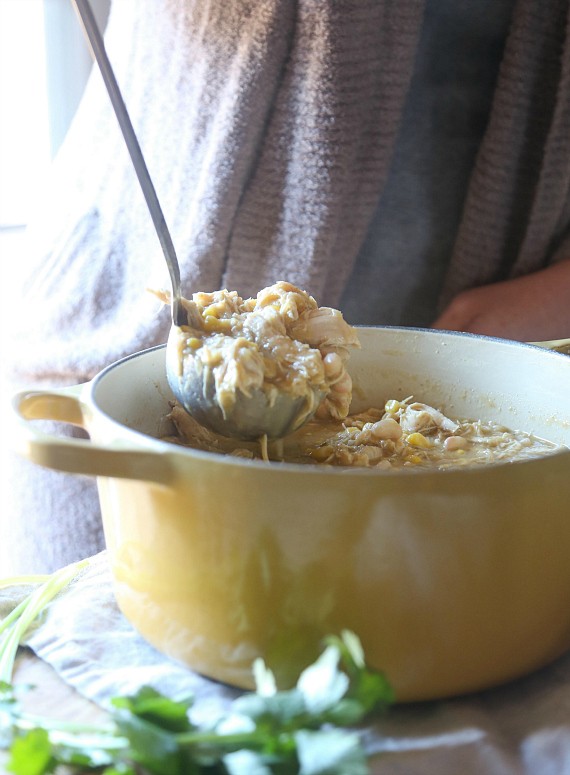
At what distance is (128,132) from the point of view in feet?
1.72

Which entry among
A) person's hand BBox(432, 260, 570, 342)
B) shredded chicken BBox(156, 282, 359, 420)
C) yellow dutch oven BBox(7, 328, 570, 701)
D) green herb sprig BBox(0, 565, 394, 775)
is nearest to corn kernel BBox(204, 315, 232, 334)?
shredded chicken BBox(156, 282, 359, 420)

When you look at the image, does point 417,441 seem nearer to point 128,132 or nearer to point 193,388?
point 193,388

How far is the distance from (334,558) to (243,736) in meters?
0.08

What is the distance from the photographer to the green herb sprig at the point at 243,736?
0.33m

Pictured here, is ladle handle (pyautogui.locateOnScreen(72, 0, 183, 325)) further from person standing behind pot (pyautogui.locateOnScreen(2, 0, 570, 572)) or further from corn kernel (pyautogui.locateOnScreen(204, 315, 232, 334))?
person standing behind pot (pyautogui.locateOnScreen(2, 0, 570, 572))

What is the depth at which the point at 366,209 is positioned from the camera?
977 millimetres

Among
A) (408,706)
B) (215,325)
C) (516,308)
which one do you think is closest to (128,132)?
(215,325)

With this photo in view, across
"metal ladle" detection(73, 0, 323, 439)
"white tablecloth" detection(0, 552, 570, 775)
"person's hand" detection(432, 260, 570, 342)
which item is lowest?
"white tablecloth" detection(0, 552, 570, 775)

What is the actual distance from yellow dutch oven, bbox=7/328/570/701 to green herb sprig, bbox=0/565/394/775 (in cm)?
3

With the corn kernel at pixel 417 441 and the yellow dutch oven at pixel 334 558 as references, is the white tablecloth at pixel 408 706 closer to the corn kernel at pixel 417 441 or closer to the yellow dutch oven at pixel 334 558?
the yellow dutch oven at pixel 334 558

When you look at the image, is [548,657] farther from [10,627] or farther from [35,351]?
[35,351]

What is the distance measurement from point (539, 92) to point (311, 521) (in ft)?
2.55

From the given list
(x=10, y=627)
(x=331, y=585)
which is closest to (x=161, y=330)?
(x=10, y=627)

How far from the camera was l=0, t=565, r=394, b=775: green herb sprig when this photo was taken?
329mm
